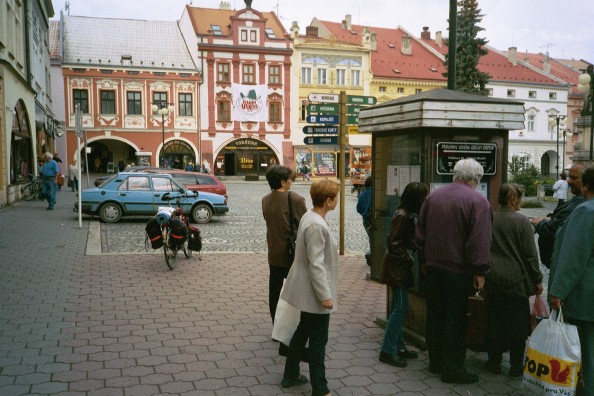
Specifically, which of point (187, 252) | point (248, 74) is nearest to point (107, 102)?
point (248, 74)

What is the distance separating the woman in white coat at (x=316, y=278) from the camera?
4238 millimetres

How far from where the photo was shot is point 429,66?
193 ft

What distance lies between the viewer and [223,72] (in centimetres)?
4869

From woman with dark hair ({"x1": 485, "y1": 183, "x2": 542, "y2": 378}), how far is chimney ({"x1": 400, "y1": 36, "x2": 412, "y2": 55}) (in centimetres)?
5759

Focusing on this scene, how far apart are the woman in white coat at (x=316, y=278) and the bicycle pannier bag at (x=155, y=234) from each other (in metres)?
5.44

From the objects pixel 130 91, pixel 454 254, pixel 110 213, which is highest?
pixel 130 91

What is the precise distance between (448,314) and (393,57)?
56.1 m

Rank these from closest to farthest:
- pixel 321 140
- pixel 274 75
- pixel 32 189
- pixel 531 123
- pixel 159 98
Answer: pixel 321 140
pixel 32 189
pixel 159 98
pixel 274 75
pixel 531 123

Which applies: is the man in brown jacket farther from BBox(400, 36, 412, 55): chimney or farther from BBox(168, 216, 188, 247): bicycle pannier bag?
BBox(400, 36, 412, 55): chimney

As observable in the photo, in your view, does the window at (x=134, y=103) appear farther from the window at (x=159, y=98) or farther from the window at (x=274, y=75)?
the window at (x=274, y=75)

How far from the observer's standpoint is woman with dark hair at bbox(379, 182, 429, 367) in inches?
202

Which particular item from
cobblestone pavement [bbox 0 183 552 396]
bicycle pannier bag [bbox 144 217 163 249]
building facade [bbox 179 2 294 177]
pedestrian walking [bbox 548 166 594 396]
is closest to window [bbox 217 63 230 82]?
building facade [bbox 179 2 294 177]

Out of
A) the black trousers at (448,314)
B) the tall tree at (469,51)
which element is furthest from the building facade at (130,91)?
the black trousers at (448,314)

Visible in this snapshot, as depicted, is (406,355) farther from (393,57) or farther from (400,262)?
(393,57)
